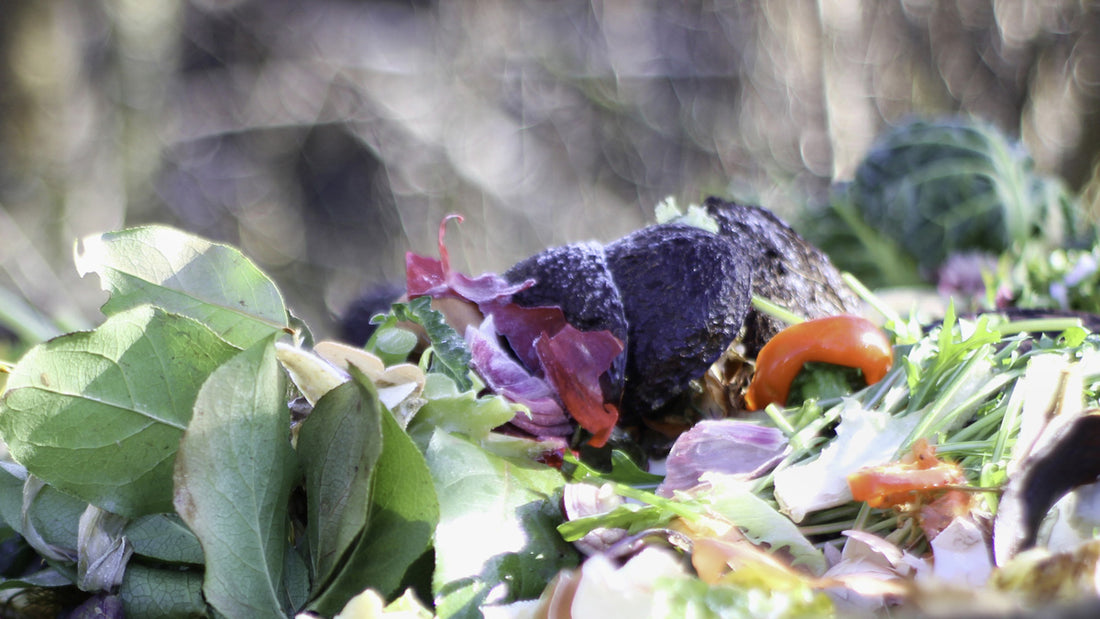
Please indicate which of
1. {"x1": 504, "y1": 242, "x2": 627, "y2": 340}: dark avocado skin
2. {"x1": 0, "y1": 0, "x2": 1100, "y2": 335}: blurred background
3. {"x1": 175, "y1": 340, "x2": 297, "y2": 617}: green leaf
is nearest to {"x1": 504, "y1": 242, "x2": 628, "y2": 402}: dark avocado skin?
{"x1": 504, "y1": 242, "x2": 627, "y2": 340}: dark avocado skin

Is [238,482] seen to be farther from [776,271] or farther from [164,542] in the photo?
[776,271]

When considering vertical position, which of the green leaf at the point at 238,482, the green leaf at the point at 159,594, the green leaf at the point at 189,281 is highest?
the green leaf at the point at 189,281

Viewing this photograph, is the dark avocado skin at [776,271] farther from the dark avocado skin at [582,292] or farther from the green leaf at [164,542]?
the green leaf at [164,542]

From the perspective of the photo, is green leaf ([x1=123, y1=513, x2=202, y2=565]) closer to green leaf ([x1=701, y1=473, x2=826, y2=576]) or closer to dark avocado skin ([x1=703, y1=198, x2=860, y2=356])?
green leaf ([x1=701, y1=473, x2=826, y2=576])

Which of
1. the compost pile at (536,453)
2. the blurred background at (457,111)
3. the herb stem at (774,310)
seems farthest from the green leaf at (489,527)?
the blurred background at (457,111)

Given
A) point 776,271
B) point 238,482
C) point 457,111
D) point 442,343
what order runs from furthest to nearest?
point 457,111 < point 776,271 < point 442,343 < point 238,482

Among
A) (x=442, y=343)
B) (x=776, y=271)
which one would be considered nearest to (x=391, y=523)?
(x=442, y=343)
